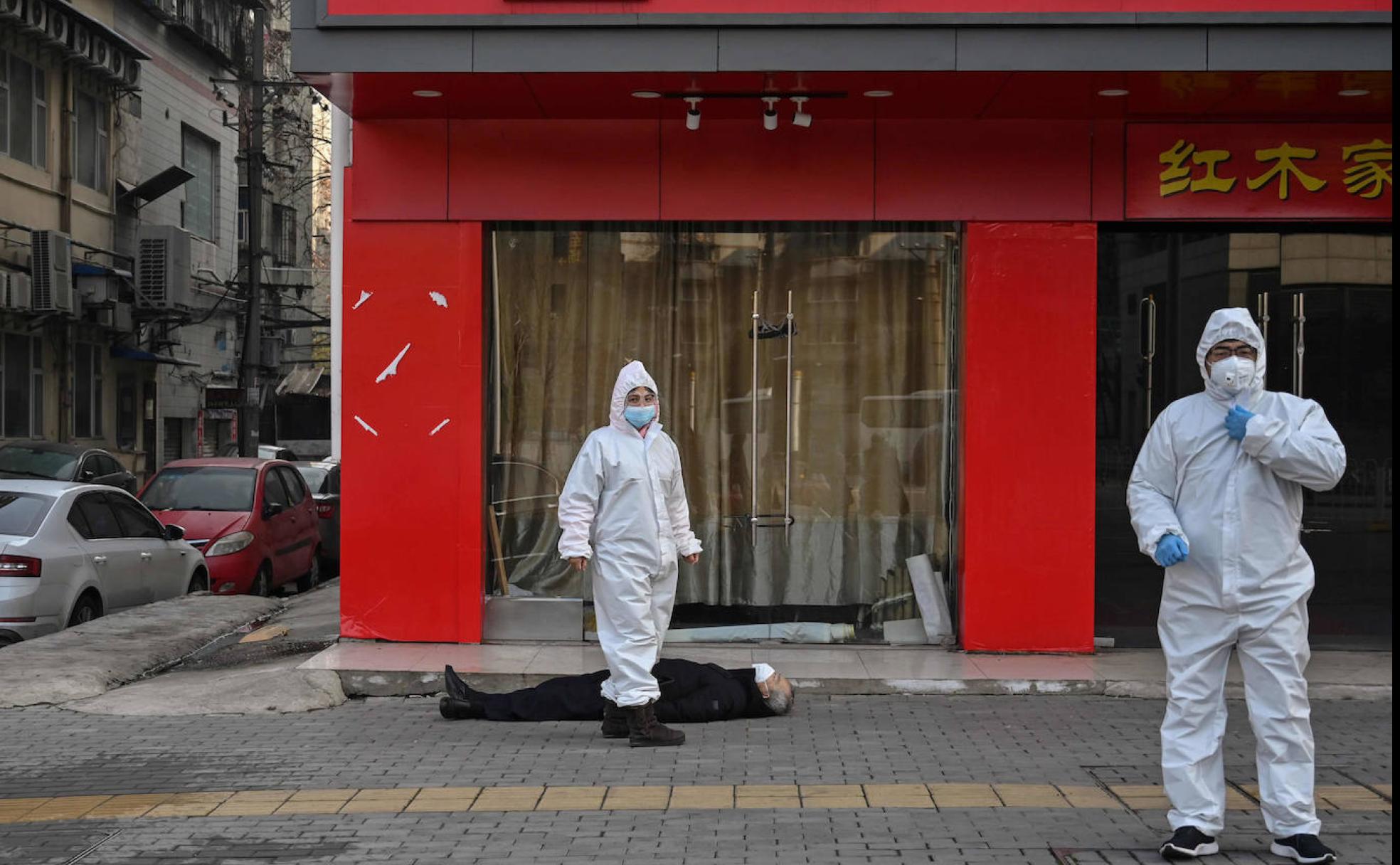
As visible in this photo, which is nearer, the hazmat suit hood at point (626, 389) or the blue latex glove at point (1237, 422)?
the blue latex glove at point (1237, 422)

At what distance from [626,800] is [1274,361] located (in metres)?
6.22

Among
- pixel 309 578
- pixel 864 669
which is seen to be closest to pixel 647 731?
pixel 864 669

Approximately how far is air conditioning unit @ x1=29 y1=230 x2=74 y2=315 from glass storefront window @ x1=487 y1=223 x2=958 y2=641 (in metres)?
15.5

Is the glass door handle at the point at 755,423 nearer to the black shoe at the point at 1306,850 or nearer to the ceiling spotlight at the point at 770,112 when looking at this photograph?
the ceiling spotlight at the point at 770,112

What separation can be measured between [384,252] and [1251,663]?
21.1 feet

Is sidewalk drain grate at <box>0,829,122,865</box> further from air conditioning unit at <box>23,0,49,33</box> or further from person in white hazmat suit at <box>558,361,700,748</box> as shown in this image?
air conditioning unit at <box>23,0,49,33</box>

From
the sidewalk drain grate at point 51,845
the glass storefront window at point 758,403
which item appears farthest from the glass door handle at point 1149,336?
the sidewalk drain grate at point 51,845

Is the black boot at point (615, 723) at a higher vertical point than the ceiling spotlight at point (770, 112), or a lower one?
lower

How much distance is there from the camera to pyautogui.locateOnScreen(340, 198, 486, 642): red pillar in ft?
32.0

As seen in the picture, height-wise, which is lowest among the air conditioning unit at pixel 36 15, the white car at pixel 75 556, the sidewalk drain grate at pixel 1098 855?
the sidewalk drain grate at pixel 1098 855

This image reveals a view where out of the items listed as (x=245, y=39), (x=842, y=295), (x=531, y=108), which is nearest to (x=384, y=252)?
(x=531, y=108)

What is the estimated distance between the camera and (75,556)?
1086 cm

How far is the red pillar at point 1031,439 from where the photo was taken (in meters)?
9.66

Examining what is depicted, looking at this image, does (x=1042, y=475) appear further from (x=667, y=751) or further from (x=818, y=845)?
(x=818, y=845)
